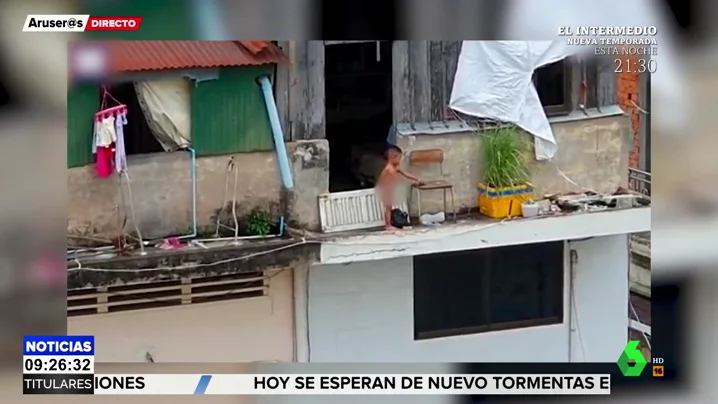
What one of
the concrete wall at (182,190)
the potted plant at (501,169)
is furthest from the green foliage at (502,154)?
the concrete wall at (182,190)

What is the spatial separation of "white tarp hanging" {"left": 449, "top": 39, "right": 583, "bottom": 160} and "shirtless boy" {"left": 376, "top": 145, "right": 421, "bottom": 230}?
22 cm

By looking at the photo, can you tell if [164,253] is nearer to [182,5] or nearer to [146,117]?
[146,117]

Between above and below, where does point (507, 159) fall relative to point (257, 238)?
above

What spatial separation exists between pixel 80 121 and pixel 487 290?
1.27 metres

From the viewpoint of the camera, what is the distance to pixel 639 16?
10.4 ft

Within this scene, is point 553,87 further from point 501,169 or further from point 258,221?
point 258,221

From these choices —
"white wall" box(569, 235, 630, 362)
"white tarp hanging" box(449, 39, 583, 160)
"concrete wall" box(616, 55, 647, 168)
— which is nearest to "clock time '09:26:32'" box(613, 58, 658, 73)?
"concrete wall" box(616, 55, 647, 168)

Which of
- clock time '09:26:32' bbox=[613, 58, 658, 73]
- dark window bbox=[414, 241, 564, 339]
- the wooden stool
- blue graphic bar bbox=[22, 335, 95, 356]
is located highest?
clock time '09:26:32' bbox=[613, 58, 658, 73]

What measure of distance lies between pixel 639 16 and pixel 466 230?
782 mm

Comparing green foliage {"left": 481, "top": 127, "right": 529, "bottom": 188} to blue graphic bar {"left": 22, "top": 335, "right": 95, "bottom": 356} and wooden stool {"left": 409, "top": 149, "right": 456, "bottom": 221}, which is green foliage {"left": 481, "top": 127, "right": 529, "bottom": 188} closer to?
wooden stool {"left": 409, "top": 149, "right": 456, "bottom": 221}

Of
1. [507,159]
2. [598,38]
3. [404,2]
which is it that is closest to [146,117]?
[404,2]

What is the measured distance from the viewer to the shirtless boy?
3176mm

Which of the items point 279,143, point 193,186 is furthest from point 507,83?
point 193,186

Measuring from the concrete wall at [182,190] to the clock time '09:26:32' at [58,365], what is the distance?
370 mm
